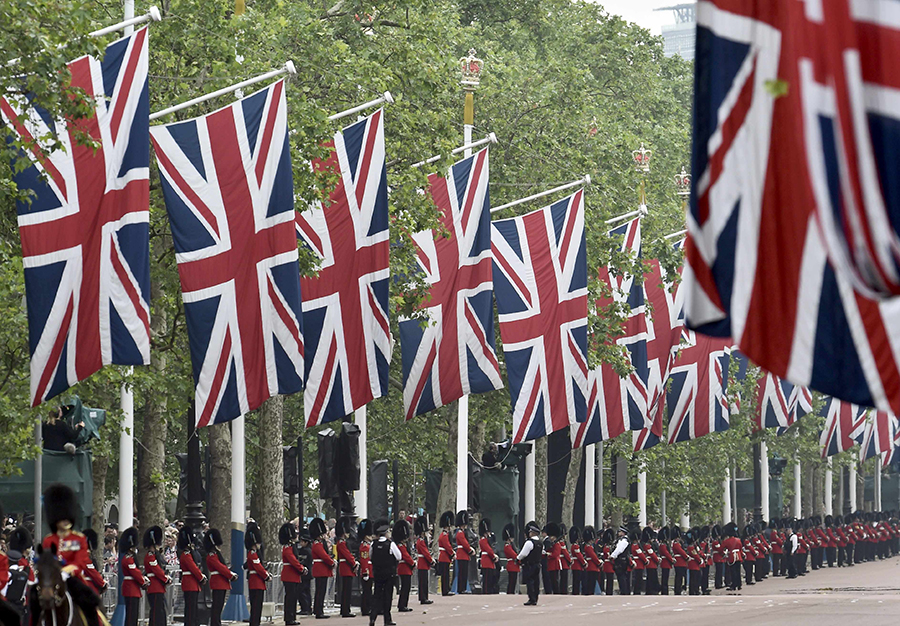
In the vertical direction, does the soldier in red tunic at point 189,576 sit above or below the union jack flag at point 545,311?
below

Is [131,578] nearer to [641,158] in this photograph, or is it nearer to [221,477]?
[221,477]

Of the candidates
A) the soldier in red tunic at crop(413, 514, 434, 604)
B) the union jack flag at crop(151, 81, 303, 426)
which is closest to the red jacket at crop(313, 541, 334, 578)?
the soldier in red tunic at crop(413, 514, 434, 604)

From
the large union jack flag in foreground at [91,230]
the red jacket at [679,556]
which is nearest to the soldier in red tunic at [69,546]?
the large union jack flag in foreground at [91,230]

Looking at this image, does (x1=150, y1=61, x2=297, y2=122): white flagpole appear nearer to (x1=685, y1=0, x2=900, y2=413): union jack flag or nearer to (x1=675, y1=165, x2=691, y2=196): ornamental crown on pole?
(x1=685, y1=0, x2=900, y2=413): union jack flag

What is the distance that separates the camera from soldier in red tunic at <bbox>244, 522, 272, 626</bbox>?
81.0 feet

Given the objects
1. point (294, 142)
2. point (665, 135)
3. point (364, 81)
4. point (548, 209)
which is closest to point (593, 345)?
point (548, 209)

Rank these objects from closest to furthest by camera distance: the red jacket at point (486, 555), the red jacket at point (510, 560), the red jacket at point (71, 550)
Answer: the red jacket at point (71, 550) → the red jacket at point (486, 555) → the red jacket at point (510, 560)

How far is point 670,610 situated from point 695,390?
6.15 m

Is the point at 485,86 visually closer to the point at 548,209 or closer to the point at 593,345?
the point at 593,345

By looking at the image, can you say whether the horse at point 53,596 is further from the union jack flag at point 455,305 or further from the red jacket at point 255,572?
the union jack flag at point 455,305

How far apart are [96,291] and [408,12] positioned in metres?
16.3

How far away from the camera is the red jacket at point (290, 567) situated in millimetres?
26125

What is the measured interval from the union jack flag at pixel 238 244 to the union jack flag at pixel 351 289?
2476mm

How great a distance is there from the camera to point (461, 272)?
91.8 feet
